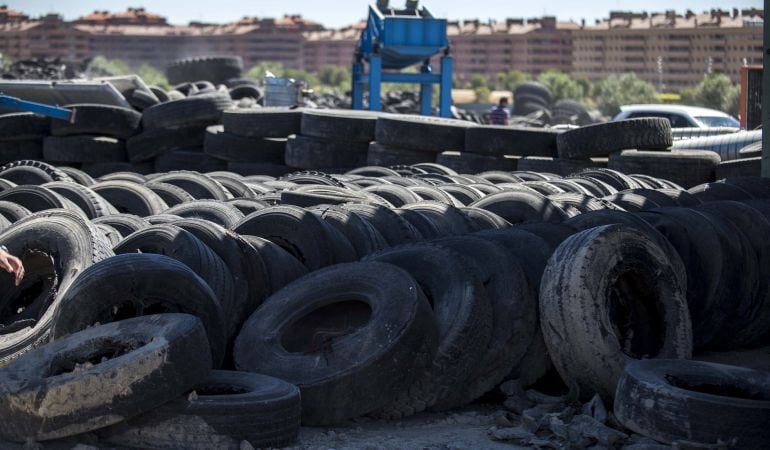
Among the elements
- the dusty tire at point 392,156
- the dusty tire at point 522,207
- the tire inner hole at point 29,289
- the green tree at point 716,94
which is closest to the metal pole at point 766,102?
the dusty tire at point 522,207

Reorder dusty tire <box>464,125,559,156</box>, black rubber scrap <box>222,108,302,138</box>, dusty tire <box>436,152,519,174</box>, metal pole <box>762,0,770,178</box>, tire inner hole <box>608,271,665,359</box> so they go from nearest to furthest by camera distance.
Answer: tire inner hole <box>608,271,665,359</box>, metal pole <box>762,0,770,178</box>, dusty tire <box>436,152,519,174</box>, dusty tire <box>464,125,559,156</box>, black rubber scrap <box>222,108,302,138</box>

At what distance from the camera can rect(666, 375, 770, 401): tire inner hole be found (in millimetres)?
5699

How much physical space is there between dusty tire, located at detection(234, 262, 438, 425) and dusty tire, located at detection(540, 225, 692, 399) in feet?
2.44

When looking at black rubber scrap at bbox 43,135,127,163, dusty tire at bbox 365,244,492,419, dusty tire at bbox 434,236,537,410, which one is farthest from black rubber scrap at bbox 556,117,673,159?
dusty tire at bbox 365,244,492,419

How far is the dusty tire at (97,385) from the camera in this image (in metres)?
5.15

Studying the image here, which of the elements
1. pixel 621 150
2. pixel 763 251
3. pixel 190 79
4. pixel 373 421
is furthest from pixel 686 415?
pixel 190 79

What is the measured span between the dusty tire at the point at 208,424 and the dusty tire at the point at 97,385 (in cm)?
10

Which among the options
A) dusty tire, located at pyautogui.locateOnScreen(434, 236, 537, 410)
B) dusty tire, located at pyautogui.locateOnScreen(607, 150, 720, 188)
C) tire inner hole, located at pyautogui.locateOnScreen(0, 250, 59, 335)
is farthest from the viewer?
dusty tire, located at pyautogui.locateOnScreen(607, 150, 720, 188)


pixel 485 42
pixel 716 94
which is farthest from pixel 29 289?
pixel 485 42

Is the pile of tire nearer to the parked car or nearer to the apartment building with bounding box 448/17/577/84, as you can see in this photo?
the parked car

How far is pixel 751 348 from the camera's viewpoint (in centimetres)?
820

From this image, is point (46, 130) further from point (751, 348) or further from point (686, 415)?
point (686, 415)

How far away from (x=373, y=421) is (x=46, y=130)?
38.4 feet

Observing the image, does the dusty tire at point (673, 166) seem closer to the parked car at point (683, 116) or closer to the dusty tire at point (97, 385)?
the parked car at point (683, 116)
